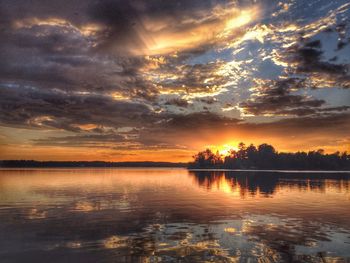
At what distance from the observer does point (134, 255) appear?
2305 centimetres

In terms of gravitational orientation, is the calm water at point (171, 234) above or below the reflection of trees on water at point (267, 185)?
below

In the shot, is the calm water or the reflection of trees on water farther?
the reflection of trees on water

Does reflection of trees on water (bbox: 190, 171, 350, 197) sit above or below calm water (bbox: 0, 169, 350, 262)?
above

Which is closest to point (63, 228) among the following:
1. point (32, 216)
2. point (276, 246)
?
point (32, 216)

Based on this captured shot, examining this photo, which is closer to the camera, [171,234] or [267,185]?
[171,234]

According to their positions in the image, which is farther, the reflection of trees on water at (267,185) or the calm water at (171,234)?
the reflection of trees on water at (267,185)

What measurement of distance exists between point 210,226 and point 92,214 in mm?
15638

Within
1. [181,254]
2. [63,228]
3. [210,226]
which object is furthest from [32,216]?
[181,254]

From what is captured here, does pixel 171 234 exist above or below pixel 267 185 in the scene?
below

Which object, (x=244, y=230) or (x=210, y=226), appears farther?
(x=210, y=226)

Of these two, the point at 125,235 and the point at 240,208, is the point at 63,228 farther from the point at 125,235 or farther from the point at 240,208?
the point at 240,208

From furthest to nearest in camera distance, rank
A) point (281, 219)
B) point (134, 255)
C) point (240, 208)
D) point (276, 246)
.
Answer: point (240, 208), point (281, 219), point (276, 246), point (134, 255)

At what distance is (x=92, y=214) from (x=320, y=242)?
26.2m

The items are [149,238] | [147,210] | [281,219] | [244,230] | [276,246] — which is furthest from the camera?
[147,210]
